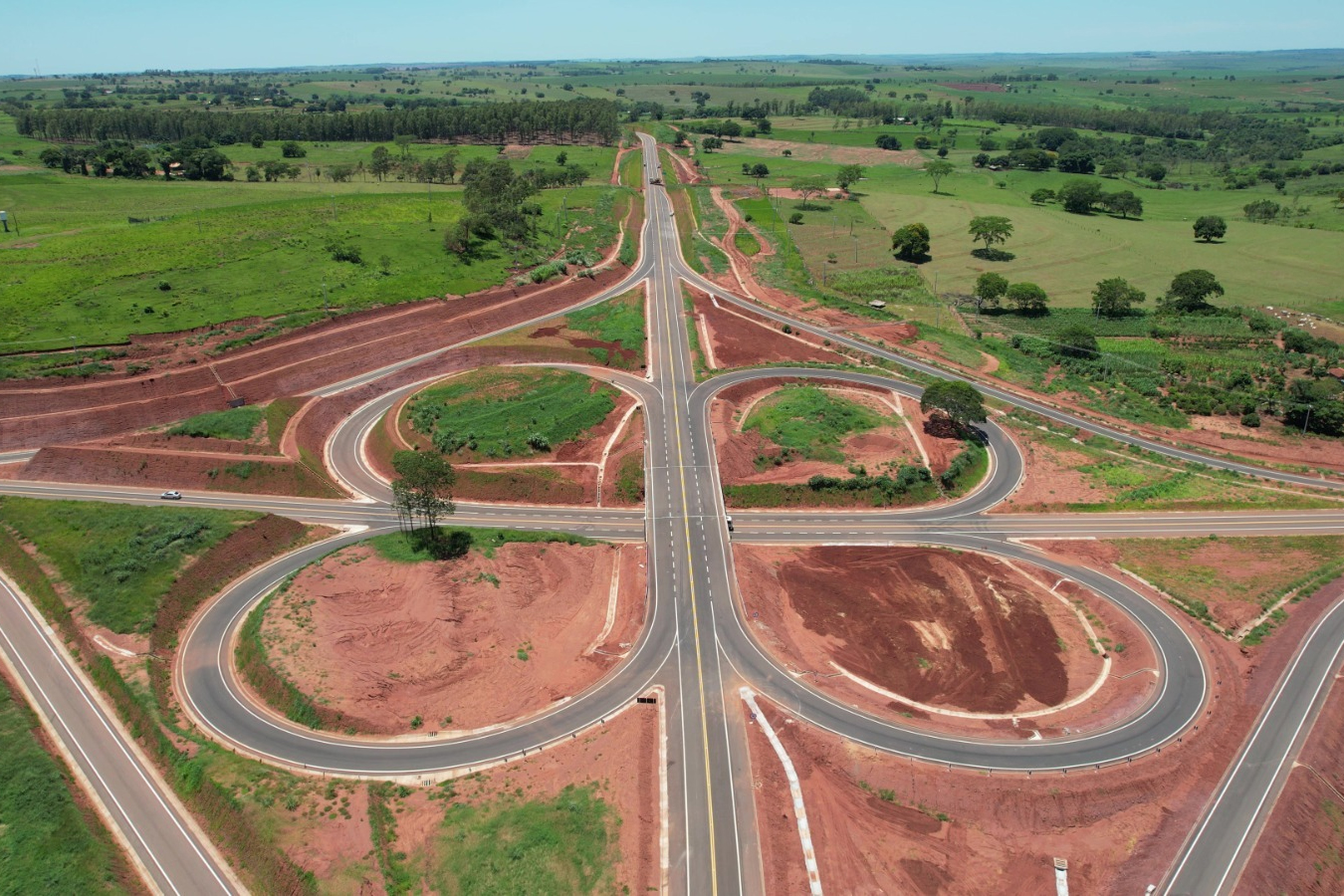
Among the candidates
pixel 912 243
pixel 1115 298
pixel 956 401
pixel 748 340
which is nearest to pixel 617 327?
pixel 748 340

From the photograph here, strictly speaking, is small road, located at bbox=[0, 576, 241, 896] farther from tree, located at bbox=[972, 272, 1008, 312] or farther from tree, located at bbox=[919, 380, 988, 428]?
tree, located at bbox=[972, 272, 1008, 312]

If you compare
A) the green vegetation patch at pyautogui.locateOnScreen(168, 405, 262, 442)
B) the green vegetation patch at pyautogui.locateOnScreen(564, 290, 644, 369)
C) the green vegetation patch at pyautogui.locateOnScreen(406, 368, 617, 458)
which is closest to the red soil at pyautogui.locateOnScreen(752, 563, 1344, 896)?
the green vegetation patch at pyautogui.locateOnScreen(406, 368, 617, 458)

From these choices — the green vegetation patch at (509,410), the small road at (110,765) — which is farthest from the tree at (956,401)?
the small road at (110,765)

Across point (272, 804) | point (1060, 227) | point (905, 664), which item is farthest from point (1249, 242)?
point (272, 804)

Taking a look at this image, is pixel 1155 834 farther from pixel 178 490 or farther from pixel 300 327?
pixel 300 327

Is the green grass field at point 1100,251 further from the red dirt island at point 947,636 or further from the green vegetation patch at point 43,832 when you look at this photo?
the green vegetation patch at point 43,832

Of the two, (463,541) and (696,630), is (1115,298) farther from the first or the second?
(463,541)
